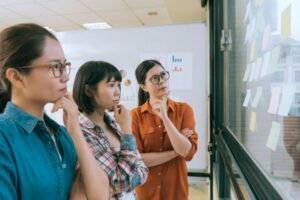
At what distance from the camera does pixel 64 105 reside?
858 millimetres

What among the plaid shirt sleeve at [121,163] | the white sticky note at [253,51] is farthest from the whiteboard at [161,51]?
the plaid shirt sleeve at [121,163]

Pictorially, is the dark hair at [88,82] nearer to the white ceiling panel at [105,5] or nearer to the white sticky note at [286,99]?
the white sticky note at [286,99]

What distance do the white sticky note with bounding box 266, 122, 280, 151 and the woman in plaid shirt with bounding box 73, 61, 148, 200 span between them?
0.52 metres

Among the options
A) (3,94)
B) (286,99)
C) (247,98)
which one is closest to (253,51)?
(247,98)

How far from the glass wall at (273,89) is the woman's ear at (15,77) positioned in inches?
27.4

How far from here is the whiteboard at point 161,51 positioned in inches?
123

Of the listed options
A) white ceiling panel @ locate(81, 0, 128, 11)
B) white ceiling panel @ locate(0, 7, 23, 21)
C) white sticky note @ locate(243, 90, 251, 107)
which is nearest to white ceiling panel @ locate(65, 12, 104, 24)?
white ceiling panel @ locate(81, 0, 128, 11)

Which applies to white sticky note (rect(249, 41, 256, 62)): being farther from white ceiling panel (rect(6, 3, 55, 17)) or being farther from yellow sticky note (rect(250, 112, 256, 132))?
white ceiling panel (rect(6, 3, 55, 17))

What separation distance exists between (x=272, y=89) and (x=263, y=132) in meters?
0.19

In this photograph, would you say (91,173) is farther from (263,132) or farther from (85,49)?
(85,49)

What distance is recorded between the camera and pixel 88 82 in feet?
3.67

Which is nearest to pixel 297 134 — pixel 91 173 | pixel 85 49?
pixel 91 173

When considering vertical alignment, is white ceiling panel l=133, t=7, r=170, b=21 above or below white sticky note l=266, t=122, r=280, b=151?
above

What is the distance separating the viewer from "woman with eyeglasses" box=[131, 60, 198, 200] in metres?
1.45
